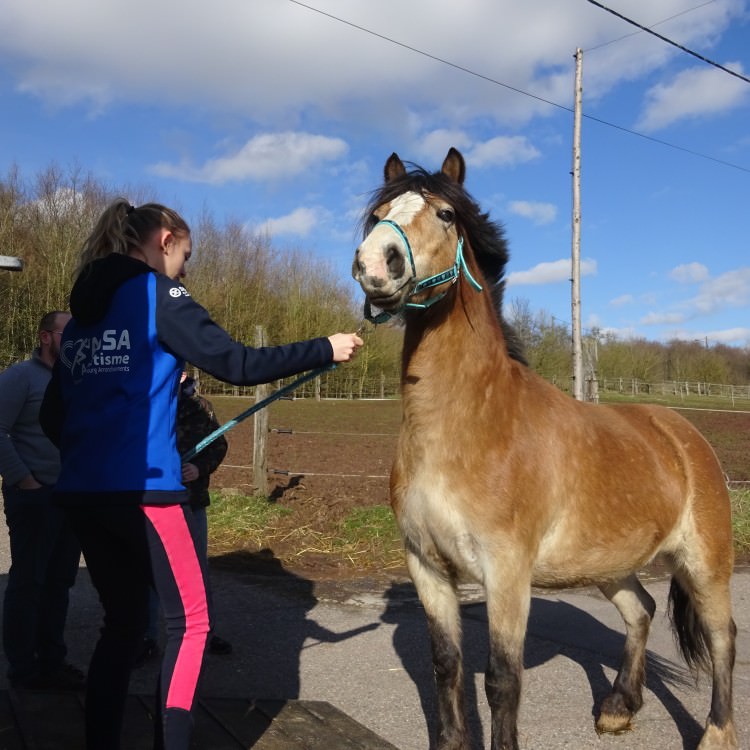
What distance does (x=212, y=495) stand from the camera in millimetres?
9188

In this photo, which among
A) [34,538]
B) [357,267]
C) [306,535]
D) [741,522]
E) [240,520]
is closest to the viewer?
[357,267]

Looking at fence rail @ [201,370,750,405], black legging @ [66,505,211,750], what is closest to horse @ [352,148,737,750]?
black legging @ [66,505,211,750]

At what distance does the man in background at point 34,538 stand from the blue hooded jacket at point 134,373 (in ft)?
5.93

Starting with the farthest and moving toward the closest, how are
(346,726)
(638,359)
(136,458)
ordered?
(638,359)
(346,726)
(136,458)

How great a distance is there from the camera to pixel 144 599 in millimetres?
2598

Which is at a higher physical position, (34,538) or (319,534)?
(34,538)

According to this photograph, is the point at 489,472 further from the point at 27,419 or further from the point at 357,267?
the point at 27,419

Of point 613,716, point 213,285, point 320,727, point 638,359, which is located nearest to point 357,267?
point 320,727

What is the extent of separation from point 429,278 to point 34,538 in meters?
2.86

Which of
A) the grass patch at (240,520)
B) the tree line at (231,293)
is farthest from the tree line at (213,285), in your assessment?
the grass patch at (240,520)

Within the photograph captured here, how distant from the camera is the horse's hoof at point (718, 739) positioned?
341 cm

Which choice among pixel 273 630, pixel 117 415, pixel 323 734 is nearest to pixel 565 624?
pixel 273 630

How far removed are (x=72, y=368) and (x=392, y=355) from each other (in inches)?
1240

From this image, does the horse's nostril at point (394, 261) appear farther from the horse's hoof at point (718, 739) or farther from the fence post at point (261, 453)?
the fence post at point (261, 453)
